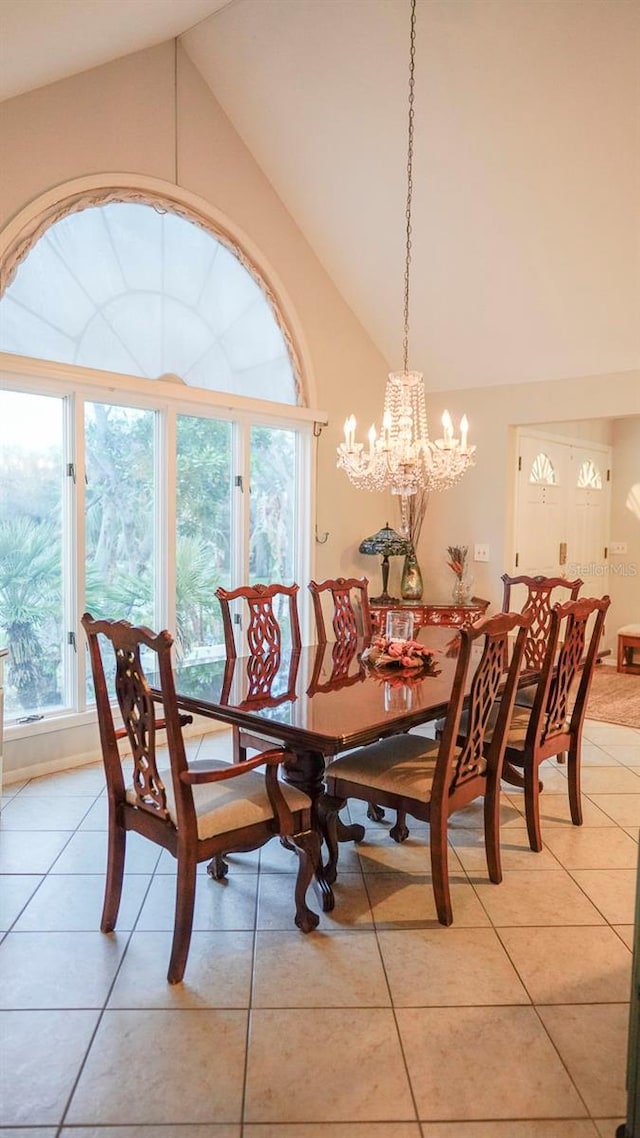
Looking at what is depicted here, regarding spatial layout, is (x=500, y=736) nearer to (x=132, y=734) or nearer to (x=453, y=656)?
(x=453, y=656)

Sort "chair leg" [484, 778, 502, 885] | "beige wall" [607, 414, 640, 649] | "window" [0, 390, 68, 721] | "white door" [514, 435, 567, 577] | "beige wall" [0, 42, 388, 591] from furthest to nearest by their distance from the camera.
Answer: "beige wall" [607, 414, 640, 649]
"white door" [514, 435, 567, 577]
"window" [0, 390, 68, 721]
"beige wall" [0, 42, 388, 591]
"chair leg" [484, 778, 502, 885]

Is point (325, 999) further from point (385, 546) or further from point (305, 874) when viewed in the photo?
point (385, 546)

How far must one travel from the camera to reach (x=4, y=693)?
375cm

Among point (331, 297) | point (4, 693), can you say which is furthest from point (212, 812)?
point (331, 297)

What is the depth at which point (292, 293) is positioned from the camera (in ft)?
16.7

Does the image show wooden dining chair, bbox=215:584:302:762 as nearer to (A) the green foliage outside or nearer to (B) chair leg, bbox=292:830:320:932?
(B) chair leg, bbox=292:830:320:932

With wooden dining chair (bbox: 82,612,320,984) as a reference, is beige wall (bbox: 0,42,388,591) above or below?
above

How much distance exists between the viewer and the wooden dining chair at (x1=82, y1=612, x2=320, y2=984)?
2.13 m

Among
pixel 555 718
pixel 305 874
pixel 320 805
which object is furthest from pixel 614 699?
pixel 305 874

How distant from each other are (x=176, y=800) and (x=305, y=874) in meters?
Result: 0.60

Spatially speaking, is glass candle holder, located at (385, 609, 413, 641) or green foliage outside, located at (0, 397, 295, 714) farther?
green foliage outside, located at (0, 397, 295, 714)

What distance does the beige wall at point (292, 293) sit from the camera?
370 centimetres

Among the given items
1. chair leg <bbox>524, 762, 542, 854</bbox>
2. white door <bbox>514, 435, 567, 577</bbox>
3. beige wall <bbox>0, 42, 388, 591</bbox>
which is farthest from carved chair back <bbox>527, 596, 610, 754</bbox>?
white door <bbox>514, 435, 567, 577</bbox>

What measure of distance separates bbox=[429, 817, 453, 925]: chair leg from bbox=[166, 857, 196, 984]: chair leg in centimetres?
83
